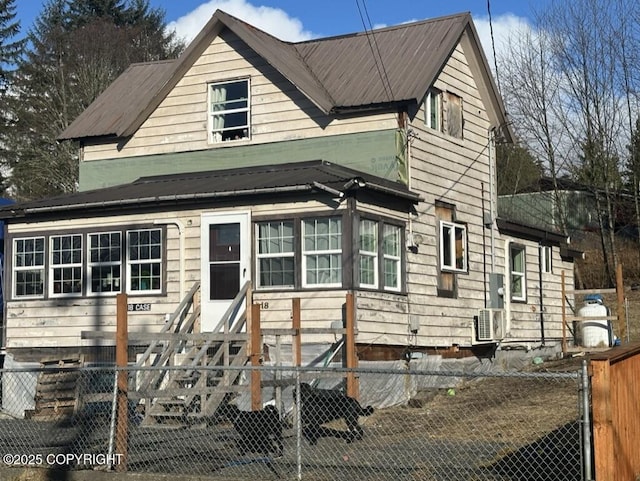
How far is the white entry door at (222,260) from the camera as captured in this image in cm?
1886

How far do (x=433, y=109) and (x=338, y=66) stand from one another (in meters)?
2.38

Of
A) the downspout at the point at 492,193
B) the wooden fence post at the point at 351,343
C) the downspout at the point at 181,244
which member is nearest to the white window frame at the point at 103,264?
the downspout at the point at 181,244

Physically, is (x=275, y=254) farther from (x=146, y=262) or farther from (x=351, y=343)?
(x=146, y=262)

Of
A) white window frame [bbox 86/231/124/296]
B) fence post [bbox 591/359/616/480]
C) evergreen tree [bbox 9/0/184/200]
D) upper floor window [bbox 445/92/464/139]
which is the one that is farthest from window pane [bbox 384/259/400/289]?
evergreen tree [bbox 9/0/184/200]

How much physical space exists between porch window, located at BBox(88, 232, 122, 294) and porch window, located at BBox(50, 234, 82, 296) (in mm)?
314

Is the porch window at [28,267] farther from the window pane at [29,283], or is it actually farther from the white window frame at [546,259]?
the white window frame at [546,259]

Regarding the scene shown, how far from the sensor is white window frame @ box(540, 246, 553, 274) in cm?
2586

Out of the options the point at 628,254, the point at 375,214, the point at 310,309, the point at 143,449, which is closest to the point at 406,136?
the point at 375,214

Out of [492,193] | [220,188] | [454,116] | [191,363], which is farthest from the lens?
[492,193]

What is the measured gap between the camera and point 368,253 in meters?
18.5

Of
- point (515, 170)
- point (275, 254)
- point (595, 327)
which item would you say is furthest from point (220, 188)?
point (515, 170)

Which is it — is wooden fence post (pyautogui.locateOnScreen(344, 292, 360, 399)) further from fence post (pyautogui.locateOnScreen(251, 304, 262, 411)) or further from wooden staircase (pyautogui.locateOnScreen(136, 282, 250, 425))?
fence post (pyautogui.locateOnScreen(251, 304, 262, 411))

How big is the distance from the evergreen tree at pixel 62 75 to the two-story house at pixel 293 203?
1771 cm

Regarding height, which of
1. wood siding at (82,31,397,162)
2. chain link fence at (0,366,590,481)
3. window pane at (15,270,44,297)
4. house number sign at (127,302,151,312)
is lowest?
chain link fence at (0,366,590,481)
